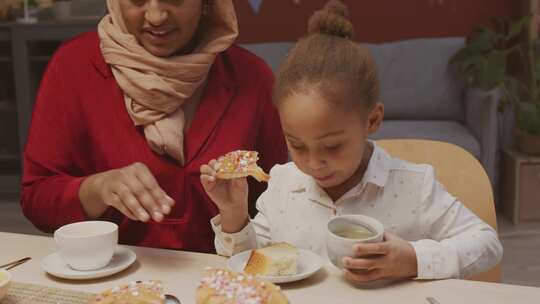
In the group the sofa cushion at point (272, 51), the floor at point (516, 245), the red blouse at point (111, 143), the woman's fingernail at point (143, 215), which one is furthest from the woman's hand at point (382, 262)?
the sofa cushion at point (272, 51)

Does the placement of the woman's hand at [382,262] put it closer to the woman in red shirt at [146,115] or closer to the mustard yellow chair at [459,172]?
the mustard yellow chair at [459,172]

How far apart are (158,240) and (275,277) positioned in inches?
21.8

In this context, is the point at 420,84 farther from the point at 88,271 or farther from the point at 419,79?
the point at 88,271

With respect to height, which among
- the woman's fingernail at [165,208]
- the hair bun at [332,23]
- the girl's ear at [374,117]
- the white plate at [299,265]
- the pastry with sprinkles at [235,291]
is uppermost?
the hair bun at [332,23]

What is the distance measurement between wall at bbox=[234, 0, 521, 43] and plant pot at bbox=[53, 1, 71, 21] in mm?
1192

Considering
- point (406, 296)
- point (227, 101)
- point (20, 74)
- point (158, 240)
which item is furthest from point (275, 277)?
point (20, 74)

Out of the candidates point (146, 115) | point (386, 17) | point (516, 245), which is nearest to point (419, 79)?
point (386, 17)

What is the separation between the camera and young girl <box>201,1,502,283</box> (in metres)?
1.21

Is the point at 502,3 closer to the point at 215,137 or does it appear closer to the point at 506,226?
the point at 506,226

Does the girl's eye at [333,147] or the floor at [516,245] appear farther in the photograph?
the floor at [516,245]

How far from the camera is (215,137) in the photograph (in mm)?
1623

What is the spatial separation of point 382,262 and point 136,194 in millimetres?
463

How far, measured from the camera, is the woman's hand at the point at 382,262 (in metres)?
1.07

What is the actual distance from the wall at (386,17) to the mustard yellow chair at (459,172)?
10.9ft
